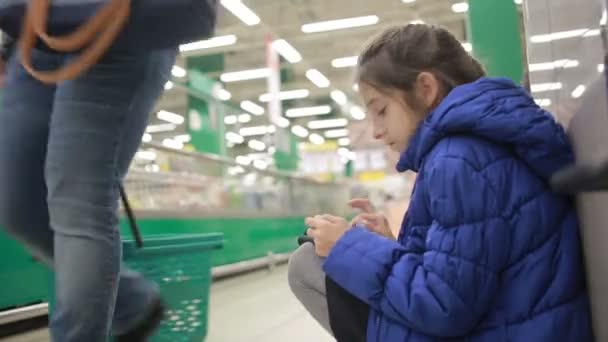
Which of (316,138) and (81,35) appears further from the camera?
(316,138)

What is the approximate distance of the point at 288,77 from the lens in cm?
1391

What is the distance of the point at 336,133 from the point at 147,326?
2101 cm

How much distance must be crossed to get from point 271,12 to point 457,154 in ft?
33.8

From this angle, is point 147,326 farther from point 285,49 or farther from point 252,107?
point 252,107

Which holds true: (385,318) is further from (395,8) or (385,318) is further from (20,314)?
(395,8)

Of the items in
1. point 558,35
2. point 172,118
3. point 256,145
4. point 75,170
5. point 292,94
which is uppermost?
point 292,94

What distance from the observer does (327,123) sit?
19.8 meters

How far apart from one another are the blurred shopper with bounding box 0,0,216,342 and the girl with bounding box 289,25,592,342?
1.68ft

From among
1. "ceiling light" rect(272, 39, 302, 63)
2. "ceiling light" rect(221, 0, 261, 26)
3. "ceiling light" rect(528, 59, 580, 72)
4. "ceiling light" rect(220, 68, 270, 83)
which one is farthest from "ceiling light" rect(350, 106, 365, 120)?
"ceiling light" rect(528, 59, 580, 72)

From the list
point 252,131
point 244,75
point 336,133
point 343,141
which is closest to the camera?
point 244,75

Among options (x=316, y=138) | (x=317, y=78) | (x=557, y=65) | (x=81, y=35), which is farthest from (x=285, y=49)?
(x=316, y=138)

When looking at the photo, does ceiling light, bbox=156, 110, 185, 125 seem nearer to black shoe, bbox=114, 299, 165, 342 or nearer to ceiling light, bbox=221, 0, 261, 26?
ceiling light, bbox=221, 0, 261, 26

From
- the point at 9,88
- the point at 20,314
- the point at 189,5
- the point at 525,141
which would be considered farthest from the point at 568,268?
the point at 20,314

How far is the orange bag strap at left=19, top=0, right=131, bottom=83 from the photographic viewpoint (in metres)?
1.10
